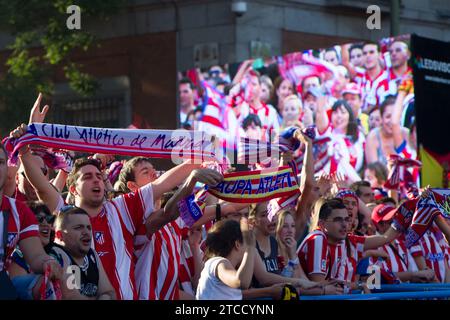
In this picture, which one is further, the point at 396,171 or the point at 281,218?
the point at 396,171

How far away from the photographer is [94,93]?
79.6 ft

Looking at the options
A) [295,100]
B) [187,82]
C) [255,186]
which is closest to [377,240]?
[255,186]

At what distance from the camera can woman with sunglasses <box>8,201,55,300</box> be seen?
682cm

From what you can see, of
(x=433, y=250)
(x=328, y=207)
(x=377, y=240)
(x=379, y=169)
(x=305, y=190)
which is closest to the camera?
(x=328, y=207)

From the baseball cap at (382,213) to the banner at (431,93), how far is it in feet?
15.6

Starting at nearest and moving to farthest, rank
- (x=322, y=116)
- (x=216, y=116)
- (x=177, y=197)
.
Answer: (x=177, y=197)
(x=322, y=116)
(x=216, y=116)

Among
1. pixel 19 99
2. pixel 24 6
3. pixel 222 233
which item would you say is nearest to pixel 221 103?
pixel 19 99

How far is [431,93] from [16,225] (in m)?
11.1

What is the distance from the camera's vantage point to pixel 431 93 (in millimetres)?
17141

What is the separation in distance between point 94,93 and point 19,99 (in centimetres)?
316

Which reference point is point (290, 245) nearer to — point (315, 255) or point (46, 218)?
point (315, 255)

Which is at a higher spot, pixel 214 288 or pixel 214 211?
pixel 214 211

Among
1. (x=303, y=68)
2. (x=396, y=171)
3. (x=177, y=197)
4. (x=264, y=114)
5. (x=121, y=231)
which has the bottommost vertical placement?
(x=121, y=231)

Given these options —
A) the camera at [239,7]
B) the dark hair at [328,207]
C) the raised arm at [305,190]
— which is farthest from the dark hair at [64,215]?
the camera at [239,7]
